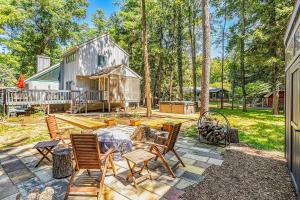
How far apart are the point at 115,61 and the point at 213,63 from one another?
34667mm

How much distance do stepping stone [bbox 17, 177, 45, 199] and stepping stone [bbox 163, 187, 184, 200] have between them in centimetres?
228

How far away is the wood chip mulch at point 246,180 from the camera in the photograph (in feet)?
10.2

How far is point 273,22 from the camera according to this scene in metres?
14.1

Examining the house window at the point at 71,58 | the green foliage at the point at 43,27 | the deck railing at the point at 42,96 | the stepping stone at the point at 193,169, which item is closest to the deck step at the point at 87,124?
the stepping stone at the point at 193,169

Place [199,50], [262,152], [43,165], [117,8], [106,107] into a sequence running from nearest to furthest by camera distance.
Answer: [43,165], [262,152], [106,107], [117,8], [199,50]

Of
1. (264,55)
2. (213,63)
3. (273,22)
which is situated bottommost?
(264,55)

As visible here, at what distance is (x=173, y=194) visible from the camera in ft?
9.97

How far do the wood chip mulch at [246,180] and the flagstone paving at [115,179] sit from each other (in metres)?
0.23

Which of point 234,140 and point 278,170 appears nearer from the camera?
point 278,170

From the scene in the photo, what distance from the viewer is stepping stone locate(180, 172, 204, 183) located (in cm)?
359

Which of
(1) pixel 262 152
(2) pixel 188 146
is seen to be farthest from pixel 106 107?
(1) pixel 262 152

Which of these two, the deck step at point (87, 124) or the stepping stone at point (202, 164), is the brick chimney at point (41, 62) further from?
the stepping stone at point (202, 164)

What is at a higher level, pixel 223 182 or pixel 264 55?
pixel 264 55

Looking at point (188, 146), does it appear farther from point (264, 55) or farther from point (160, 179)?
point (264, 55)
